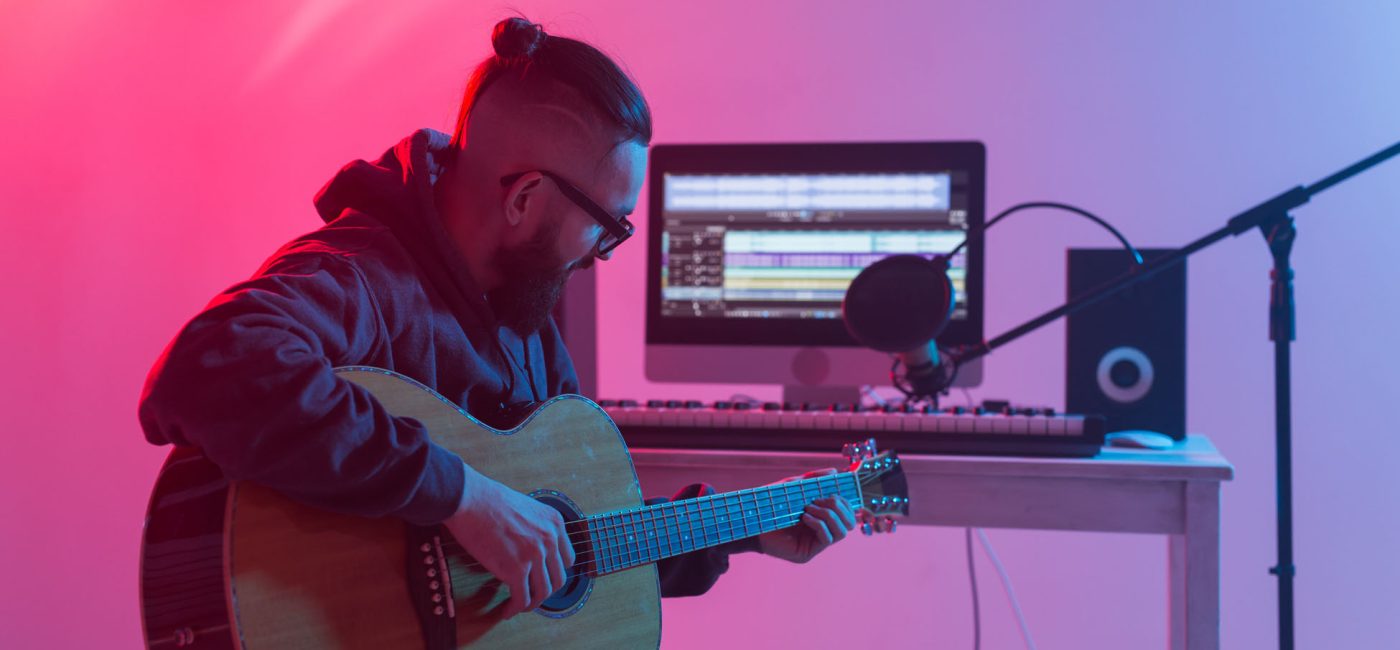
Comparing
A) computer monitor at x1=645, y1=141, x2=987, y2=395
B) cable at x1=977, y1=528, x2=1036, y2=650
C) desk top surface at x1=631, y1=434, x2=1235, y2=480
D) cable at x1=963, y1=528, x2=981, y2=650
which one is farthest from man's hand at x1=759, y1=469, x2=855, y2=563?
cable at x1=977, y1=528, x2=1036, y2=650

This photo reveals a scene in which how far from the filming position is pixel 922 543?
9.04 ft

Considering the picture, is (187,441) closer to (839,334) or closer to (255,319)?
(255,319)

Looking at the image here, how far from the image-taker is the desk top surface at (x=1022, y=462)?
1.53 meters

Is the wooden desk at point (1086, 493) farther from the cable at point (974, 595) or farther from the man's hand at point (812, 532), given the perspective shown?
the cable at point (974, 595)

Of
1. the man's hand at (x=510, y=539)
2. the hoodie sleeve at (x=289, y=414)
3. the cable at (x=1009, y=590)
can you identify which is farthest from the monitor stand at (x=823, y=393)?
the hoodie sleeve at (x=289, y=414)

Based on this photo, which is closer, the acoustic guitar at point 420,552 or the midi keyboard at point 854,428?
the acoustic guitar at point 420,552

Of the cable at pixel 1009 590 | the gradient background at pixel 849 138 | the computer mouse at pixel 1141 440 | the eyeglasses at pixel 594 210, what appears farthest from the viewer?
the cable at pixel 1009 590

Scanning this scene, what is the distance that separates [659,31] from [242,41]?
1.28 m

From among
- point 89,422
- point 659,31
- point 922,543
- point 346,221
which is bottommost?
point 922,543

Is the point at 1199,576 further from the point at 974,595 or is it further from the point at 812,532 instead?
the point at 974,595

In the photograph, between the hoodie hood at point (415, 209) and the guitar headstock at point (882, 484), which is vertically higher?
the hoodie hood at point (415, 209)

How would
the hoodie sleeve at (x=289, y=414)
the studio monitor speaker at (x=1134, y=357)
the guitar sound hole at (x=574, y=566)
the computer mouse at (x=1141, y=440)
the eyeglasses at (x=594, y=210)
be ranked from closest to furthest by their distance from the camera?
the hoodie sleeve at (x=289, y=414) < the guitar sound hole at (x=574, y=566) < the eyeglasses at (x=594, y=210) < the computer mouse at (x=1141, y=440) < the studio monitor speaker at (x=1134, y=357)

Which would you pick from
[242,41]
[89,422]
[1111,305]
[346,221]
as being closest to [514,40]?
[346,221]

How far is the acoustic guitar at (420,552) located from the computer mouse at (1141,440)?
0.63m
